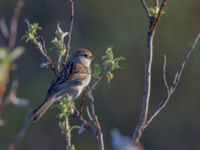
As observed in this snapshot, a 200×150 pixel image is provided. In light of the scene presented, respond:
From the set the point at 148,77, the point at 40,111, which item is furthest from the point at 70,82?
the point at 148,77

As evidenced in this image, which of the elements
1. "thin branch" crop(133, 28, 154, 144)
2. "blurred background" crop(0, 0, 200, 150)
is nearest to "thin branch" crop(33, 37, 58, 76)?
"thin branch" crop(133, 28, 154, 144)

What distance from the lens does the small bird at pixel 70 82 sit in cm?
585

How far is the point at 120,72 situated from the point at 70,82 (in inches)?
238

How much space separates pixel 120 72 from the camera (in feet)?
40.5

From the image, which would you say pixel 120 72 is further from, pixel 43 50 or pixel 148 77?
pixel 148 77

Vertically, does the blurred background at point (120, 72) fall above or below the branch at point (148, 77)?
below

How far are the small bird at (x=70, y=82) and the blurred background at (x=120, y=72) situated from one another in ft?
15.4

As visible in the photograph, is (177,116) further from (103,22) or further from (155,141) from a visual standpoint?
(103,22)

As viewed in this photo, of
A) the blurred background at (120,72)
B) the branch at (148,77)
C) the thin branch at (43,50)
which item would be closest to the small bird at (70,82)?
the thin branch at (43,50)

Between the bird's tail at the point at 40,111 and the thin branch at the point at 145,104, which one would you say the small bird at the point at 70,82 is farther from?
the thin branch at the point at 145,104

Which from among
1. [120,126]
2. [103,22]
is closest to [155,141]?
[120,126]

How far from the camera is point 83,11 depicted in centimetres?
1295

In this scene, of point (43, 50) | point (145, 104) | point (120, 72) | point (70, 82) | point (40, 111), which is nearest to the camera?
point (145, 104)

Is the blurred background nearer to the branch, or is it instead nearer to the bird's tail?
the bird's tail
